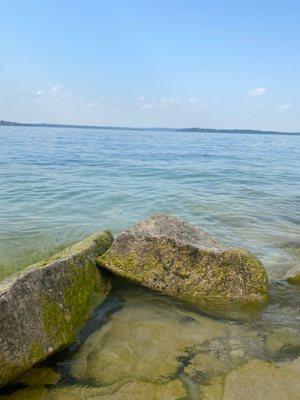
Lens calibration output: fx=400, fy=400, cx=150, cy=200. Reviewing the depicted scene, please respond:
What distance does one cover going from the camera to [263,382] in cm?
423

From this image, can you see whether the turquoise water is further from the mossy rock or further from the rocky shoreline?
the mossy rock

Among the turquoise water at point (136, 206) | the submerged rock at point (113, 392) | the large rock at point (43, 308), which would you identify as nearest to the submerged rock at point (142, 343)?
the submerged rock at point (113, 392)

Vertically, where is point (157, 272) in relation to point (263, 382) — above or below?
above

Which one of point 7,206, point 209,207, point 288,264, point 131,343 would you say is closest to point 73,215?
point 7,206

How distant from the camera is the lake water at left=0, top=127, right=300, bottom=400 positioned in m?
4.81

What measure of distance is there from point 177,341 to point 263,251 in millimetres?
4924

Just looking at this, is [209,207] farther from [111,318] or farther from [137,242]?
[111,318]

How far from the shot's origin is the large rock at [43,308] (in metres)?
4.08

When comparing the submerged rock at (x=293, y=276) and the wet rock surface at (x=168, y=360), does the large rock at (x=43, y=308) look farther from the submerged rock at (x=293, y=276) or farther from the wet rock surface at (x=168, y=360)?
the submerged rock at (x=293, y=276)

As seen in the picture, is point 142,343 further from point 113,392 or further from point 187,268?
point 187,268

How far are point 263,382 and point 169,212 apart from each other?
9578 millimetres

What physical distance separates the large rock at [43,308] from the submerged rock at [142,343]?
1.21 feet

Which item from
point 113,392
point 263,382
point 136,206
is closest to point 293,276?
point 263,382

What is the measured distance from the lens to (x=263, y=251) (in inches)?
368
